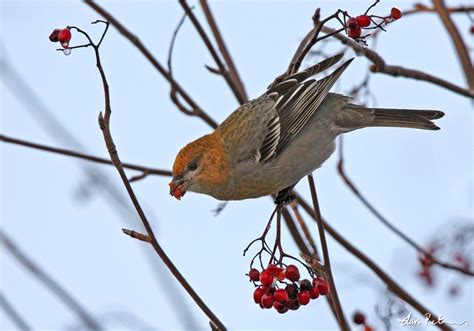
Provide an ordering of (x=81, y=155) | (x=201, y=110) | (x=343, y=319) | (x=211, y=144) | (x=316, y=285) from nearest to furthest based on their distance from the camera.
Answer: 1. (x=343, y=319)
2. (x=316, y=285)
3. (x=81, y=155)
4. (x=201, y=110)
5. (x=211, y=144)

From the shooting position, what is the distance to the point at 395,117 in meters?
5.06

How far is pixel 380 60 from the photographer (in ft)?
13.4

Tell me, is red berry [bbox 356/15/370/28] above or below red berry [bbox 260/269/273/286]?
above

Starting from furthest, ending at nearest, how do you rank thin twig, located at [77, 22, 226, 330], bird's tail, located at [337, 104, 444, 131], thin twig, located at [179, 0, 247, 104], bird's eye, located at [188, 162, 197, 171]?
1. bird's tail, located at [337, 104, 444, 131]
2. bird's eye, located at [188, 162, 197, 171]
3. thin twig, located at [179, 0, 247, 104]
4. thin twig, located at [77, 22, 226, 330]

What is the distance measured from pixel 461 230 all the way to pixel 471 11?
145 cm

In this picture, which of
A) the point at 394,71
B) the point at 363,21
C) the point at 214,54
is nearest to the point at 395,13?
the point at 363,21

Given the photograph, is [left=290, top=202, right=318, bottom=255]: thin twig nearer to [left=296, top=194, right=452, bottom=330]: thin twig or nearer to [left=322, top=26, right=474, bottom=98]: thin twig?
[left=296, top=194, right=452, bottom=330]: thin twig

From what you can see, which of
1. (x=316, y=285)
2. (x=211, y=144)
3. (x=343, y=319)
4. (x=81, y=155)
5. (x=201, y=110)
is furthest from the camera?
(x=211, y=144)

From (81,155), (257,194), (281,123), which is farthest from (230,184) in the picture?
(81,155)

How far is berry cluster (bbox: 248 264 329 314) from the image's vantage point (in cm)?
310

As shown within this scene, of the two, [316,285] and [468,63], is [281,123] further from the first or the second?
[316,285]

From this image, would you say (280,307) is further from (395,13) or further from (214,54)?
(214,54)

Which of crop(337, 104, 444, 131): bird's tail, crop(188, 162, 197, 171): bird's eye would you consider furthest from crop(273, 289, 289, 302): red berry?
crop(337, 104, 444, 131): bird's tail

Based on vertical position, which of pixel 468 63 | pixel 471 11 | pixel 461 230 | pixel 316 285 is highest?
pixel 471 11
